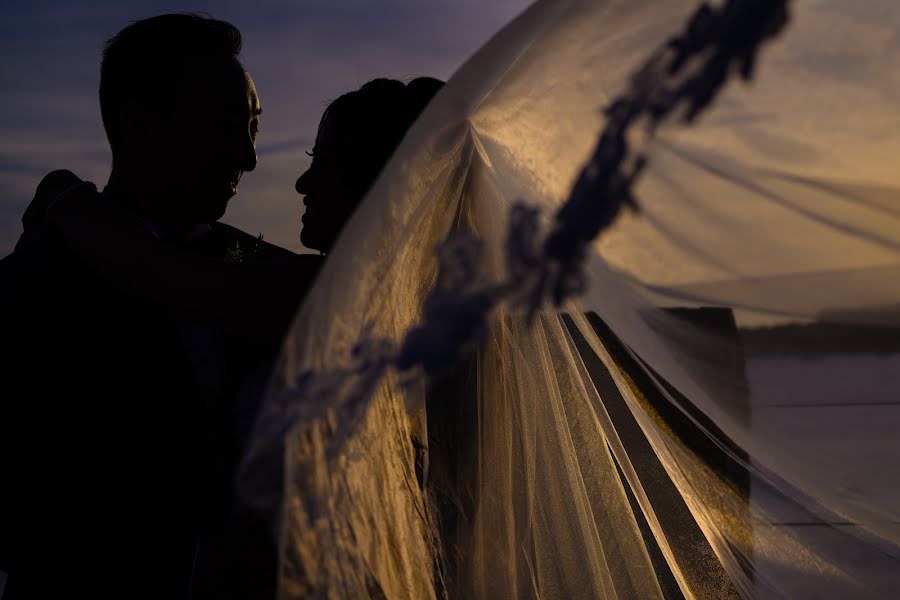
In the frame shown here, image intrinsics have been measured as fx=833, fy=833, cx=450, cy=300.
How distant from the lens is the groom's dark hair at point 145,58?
1.89 m

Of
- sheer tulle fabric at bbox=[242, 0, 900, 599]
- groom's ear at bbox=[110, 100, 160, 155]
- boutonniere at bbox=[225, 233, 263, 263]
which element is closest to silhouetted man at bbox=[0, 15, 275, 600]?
groom's ear at bbox=[110, 100, 160, 155]

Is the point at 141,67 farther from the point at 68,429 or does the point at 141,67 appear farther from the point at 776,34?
the point at 776,34

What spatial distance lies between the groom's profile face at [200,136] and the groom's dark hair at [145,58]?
0.03 m

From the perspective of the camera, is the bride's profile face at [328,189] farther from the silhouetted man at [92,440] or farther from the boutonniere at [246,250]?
the boutonniere at [246,250]

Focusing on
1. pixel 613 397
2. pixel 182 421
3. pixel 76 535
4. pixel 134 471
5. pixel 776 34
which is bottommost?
pixel 76 535

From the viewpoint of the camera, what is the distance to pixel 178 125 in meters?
1.90

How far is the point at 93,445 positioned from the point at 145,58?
0.90 meters

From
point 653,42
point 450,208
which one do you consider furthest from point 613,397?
point 653,42

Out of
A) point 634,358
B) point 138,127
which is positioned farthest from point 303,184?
point 634,358

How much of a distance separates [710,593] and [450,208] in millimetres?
1067

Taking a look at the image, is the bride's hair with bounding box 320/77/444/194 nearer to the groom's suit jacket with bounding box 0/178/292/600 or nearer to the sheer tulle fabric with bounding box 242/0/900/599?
the sheer tulle fabric with bounding box 242/0/900/599

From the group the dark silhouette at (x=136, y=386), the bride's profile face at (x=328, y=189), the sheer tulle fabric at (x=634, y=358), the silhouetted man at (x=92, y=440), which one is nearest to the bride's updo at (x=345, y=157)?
the bride's profile face at (x=328, y=189)

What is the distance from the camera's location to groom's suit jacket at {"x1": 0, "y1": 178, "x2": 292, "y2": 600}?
5.02 feet

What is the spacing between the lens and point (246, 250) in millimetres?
2406
